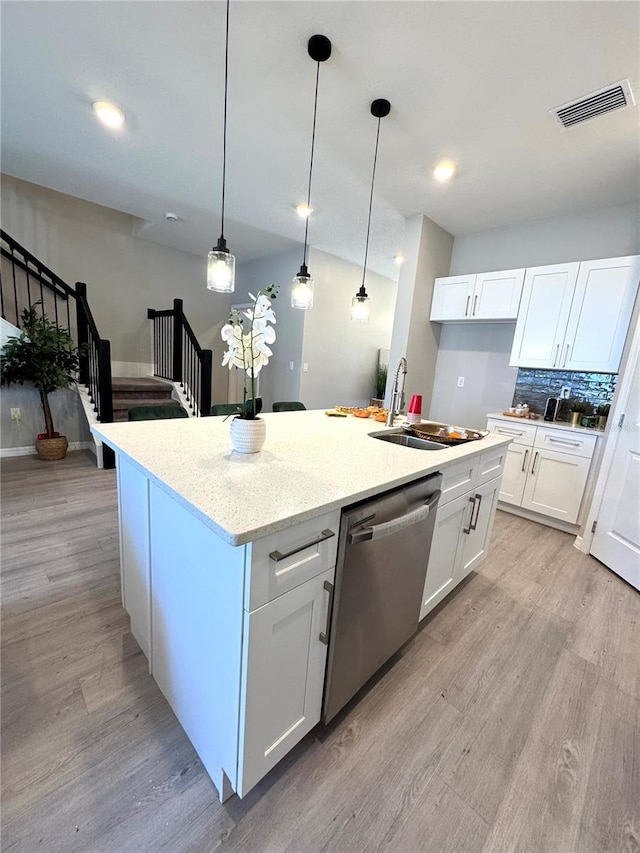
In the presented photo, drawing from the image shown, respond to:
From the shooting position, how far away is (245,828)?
3.21ft

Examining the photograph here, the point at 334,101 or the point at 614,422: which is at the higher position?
the point at 334,101

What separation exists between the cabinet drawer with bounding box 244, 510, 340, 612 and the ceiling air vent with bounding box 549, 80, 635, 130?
2.57 m

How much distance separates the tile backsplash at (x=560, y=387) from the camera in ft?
9.87

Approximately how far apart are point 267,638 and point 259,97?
9.08 ft

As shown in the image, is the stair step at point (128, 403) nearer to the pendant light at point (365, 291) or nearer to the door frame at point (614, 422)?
the pendant light at point (365, 291)

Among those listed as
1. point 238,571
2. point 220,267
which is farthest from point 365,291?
point 238,571

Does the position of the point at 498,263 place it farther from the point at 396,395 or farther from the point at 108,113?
the point at 108,113

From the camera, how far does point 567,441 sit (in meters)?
2.83

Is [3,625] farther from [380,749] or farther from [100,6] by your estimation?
[100,6]

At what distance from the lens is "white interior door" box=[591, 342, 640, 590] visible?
2.28 m

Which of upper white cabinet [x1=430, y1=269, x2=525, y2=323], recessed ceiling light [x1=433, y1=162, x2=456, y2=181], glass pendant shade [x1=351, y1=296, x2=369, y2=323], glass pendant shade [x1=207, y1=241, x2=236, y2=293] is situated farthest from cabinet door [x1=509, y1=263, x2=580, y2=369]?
glass pendant shade [x1=207, y1=241, x2=236, y2=293]

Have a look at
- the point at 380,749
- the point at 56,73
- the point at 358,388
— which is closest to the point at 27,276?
the point at 56,73

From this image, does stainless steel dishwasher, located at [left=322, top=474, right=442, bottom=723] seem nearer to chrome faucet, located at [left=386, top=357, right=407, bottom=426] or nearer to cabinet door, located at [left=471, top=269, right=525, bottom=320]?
chrome faucet, located at [left=386, top=357, right=407, bottom=426]

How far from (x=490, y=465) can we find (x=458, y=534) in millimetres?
450
